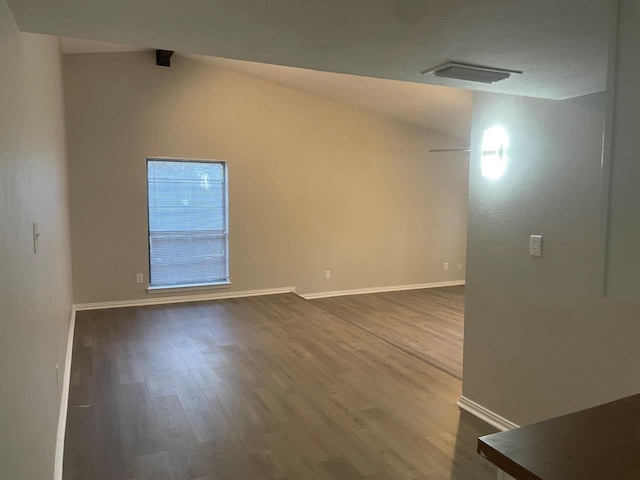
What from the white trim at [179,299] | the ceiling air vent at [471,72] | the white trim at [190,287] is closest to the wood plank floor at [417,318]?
the white trim at [179,299]

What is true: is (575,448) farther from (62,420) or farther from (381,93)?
(381,93)

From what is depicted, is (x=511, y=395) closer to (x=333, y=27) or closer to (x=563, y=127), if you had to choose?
(x=563, y=127)

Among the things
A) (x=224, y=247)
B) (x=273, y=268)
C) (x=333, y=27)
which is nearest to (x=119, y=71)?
(x=224, y=247)

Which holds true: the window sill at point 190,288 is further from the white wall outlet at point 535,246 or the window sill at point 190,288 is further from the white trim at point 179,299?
the white wall outlet at point 535,246

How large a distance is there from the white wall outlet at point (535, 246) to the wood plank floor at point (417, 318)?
1579 mm

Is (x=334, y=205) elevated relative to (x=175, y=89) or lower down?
lower down

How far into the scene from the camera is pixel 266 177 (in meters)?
6.76

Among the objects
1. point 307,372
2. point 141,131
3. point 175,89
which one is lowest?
point 307,372

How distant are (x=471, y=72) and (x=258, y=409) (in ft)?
8.14

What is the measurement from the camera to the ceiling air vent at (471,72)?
6.46 feet

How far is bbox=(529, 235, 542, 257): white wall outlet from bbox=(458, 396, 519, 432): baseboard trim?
1.07m

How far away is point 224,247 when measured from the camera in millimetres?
6660

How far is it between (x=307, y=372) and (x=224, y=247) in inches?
129

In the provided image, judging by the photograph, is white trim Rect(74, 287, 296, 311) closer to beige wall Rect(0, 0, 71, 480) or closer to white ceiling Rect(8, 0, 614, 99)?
beige wall Rect(0, 0, 71, 480)
